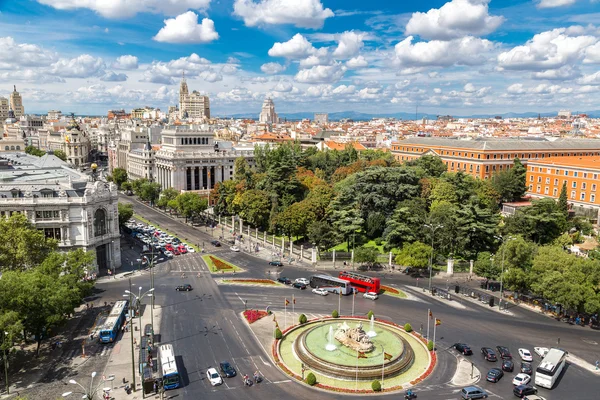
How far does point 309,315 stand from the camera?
173 feet

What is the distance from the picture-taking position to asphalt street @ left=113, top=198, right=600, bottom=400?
1479 inches

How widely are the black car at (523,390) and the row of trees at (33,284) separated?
1559 inches

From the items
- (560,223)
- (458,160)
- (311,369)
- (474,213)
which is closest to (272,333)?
(311,369)

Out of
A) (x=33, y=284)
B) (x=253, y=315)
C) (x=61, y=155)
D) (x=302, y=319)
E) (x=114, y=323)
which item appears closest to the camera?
(x=33, y=284)

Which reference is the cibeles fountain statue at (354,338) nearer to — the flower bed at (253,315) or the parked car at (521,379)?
the flower bed at (253,315)

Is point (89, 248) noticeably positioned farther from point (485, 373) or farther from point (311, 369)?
point (485, 373)

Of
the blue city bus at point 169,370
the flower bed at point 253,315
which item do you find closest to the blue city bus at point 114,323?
the blue city bus at point 169,370

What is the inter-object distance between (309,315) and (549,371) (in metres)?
24.6

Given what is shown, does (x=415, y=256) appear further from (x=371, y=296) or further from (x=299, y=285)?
(x=299, y=285)

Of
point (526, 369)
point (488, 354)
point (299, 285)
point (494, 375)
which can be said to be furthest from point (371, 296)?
point (526, 369)

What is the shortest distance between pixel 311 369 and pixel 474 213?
145 feet

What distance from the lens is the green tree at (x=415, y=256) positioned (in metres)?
65.2

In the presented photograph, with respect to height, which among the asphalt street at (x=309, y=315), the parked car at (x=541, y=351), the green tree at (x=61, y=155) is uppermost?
the green tree at (x=61, y=155)

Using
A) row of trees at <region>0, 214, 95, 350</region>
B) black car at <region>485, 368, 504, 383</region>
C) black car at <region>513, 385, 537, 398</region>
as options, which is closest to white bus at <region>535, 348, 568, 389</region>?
black car at <region>513, 385, 537, 398</region>
